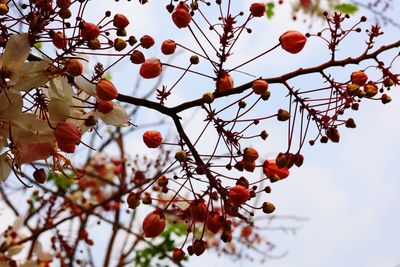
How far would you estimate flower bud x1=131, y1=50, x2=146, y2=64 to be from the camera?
1578 millimetres

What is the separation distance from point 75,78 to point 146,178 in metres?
1.80

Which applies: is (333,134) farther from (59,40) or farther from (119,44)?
(59,40)

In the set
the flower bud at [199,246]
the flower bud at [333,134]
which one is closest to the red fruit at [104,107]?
the flower bud at [199,246]

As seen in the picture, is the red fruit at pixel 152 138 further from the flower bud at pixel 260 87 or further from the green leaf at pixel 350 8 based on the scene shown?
the green leaf at pixel 350 8

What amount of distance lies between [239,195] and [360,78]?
43 centimetres

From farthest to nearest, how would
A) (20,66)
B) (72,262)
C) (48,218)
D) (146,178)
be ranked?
(72,262), (146,178), (48,218), (20,66)

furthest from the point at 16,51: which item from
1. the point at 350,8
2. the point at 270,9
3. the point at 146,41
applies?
the point at 350,8

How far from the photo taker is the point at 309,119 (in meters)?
1.61

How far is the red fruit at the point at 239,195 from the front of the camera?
152 cm

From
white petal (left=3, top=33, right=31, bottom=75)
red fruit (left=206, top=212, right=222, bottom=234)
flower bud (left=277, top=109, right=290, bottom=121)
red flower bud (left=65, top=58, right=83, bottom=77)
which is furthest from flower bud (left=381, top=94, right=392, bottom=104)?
white petal (left=3, top=33, right=31, bottom=75)

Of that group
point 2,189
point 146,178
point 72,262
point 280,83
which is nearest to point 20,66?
point 280,83

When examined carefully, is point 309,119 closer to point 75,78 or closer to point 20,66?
point 75,78

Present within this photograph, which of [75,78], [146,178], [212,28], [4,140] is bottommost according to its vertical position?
[4,140]

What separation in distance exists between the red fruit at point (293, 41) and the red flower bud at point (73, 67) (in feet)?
1.81
